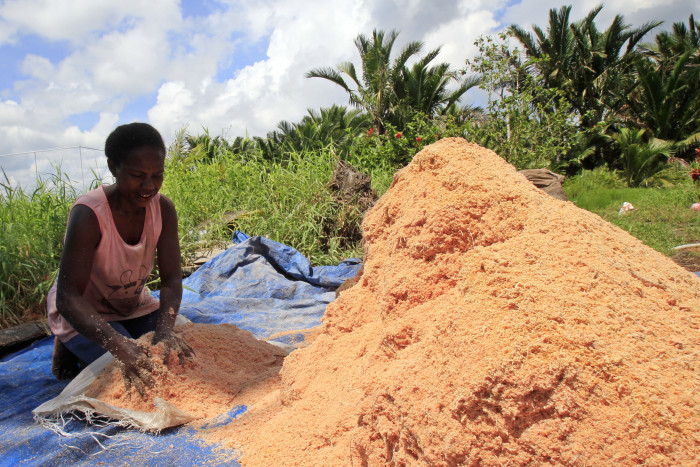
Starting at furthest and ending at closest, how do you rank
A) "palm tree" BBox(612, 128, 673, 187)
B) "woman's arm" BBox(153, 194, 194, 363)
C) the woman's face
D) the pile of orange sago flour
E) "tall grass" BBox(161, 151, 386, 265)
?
"palm tree" BBox(612, 128, 673, 187), "tall grass" BBox(161, 151, 386, 265), "woman's arm" BBox(153, 194, 194, 363), the woman's face, the pile of orange sago flour

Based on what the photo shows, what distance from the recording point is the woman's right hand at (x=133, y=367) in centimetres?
192

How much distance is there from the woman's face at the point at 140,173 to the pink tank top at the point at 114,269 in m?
0.14

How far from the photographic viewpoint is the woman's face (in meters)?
2.03

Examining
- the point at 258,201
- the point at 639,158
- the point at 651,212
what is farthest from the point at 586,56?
the point at 258,201

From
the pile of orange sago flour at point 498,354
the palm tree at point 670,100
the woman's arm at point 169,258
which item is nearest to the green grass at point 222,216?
the woman's arm at point 169,258

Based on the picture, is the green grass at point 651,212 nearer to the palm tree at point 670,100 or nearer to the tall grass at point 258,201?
the tall grass at point 258,201

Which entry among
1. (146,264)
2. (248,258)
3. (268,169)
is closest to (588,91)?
(268,169)

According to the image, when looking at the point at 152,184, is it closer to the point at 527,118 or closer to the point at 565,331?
the point at 565,331

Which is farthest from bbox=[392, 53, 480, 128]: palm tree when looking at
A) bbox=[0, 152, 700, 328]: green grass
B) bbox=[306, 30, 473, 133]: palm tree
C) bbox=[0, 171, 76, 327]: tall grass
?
bbox=[0, 171, 76, 327]: tall grass

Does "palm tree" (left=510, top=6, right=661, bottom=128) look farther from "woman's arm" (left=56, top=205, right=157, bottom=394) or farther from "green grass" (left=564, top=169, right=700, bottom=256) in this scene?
"woman's arm" (left=56, top=205, right=157, bottom=394)

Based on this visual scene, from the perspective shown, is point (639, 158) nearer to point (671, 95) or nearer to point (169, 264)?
point (671, 95)

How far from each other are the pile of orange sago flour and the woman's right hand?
396mm

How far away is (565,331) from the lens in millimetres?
1024

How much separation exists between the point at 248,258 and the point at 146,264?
2139 millimetres
